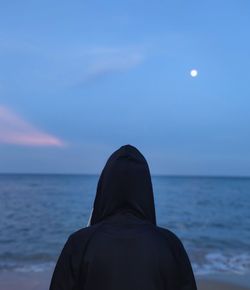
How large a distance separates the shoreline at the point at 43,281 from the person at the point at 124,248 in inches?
273

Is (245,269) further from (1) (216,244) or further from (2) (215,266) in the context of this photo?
(1) (216,244)

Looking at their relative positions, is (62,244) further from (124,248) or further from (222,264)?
(124,248)

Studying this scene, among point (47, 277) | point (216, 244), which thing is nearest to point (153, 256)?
point (47, 277)

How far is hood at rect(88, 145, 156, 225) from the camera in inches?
79.7

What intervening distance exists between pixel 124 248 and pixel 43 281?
25.3ft

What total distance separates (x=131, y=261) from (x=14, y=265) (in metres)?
9.93

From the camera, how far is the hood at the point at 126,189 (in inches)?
79.7

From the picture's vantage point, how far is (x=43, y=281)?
9023 mm

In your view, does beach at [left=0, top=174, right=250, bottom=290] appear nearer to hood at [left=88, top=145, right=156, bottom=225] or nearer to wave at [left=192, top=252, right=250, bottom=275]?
wave at [left=192, top=252, right=250, bottom=275]

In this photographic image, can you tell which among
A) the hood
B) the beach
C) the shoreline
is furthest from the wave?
the hood

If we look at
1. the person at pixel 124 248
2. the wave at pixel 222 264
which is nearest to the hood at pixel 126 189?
the person at pixel 124 248

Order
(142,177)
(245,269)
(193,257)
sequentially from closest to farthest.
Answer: (142,177) < (245,269) < (193,257)

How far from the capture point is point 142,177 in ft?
6.74

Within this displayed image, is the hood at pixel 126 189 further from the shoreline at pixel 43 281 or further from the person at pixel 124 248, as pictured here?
the shoreline at pixel 43 281
